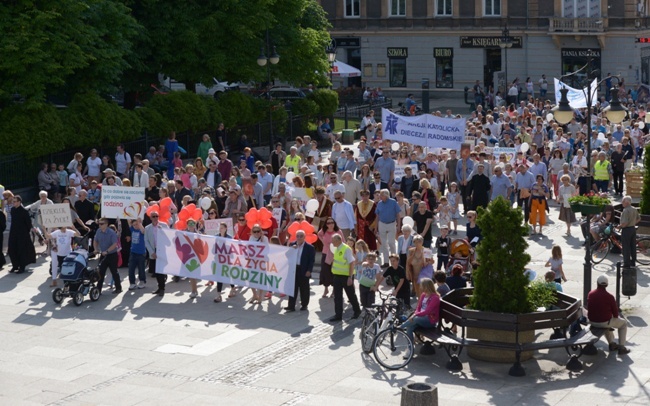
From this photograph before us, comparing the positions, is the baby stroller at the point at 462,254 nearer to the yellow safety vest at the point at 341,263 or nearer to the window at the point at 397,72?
the yellow safety vest at the point at 341,263

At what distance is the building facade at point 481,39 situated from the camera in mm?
64688

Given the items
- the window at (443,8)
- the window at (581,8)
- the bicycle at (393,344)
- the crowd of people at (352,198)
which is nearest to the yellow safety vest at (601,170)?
the crowd of people at (352,198)

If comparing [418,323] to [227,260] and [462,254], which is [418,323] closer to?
[462,254]

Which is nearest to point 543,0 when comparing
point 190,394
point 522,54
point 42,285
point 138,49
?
point 522,54

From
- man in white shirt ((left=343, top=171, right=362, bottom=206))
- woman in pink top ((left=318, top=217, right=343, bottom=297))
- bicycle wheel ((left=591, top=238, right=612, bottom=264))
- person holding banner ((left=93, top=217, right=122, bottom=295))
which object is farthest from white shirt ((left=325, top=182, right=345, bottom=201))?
bicycle wheel ((left=591, top=238, right=612, bottom=264))

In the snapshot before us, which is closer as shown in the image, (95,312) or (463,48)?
(95,312)

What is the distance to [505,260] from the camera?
18.1 metres

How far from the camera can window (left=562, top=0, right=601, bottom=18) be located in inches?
2542

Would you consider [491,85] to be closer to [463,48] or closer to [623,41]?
[463,48]

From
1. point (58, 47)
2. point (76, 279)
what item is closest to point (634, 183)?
point (76, 279)

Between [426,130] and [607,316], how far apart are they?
48.4ft

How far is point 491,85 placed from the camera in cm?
6819

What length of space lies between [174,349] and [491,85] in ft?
167

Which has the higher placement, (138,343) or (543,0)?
(543,0)
